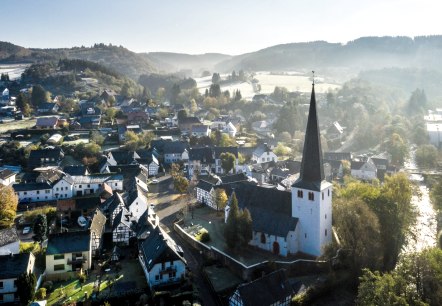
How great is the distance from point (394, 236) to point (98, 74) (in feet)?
387

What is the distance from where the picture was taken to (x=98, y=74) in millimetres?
134500

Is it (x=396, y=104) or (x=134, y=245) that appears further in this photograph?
(x=396, y=104)

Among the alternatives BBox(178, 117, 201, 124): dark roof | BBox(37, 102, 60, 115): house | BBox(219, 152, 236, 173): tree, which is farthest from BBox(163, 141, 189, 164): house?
BBox(37, 102, 60, 115): house

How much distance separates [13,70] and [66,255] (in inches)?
5512

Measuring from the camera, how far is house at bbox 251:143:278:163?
6482cm

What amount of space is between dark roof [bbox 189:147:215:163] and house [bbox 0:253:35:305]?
1387 inches

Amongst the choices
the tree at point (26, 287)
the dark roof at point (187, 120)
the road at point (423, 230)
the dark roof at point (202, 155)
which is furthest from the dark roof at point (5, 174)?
the road at point (423, 230)

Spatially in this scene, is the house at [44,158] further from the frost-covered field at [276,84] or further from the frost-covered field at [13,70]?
the frost-covered field at [13,70]

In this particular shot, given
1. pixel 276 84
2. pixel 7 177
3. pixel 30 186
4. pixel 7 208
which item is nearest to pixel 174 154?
pixel 30 186

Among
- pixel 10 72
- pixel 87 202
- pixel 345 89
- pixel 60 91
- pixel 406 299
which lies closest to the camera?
pixel 406 299

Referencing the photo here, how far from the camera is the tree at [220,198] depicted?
143ft

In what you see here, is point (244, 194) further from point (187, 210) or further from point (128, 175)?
point (128, 175)

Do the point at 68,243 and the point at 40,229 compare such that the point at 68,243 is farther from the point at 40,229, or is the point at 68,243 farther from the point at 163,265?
the point at 163,265

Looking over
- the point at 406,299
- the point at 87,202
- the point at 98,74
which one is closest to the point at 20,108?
the point at 98,74
